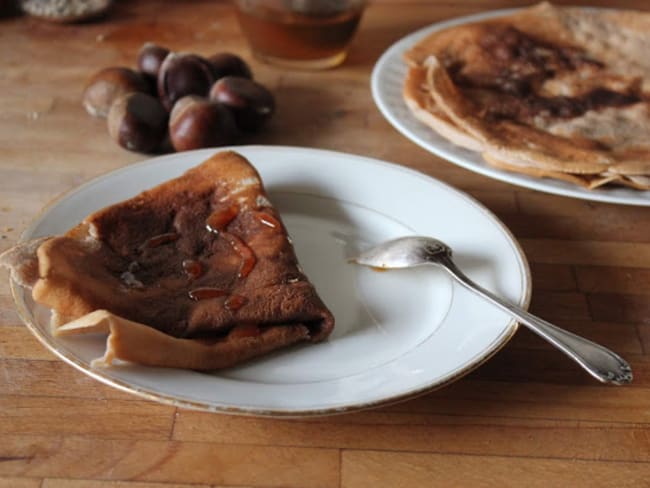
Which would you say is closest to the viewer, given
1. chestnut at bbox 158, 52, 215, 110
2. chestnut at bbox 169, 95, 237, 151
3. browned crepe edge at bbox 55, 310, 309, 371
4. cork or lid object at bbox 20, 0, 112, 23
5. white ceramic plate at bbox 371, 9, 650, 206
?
browned crepe edge at bbox 55, 310, 309, 371

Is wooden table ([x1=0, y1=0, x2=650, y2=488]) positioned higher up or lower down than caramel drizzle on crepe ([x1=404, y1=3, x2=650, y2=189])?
lower down

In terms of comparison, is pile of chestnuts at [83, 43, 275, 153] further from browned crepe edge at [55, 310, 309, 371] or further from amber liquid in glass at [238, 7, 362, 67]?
browned crepe edge at [55, 310, 309, 371]

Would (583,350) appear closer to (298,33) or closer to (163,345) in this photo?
(163,345)

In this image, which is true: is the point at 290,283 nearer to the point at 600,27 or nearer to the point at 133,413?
the point at 133,413

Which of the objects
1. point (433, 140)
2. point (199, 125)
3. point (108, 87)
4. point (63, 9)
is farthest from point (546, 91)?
point (63, 9)

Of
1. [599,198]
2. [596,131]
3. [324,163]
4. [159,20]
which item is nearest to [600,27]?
[596,131]

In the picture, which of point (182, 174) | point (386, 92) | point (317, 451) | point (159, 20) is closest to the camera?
point (317, 451)

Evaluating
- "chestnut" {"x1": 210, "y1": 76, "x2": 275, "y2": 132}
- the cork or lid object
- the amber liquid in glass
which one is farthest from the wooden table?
the cork or lid object
